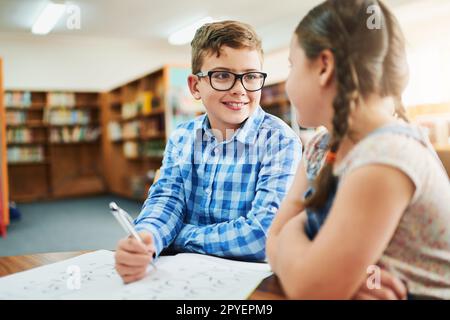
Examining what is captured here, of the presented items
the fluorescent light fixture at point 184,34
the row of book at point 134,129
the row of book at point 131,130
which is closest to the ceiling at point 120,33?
the fluorescent light fixture at point 184,34

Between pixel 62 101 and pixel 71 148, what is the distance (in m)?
0.89

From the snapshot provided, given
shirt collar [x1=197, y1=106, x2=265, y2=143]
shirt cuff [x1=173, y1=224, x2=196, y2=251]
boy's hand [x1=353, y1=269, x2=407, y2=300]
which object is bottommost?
shirt cuff [x1=173, y1=224, x2=196, y2=251]

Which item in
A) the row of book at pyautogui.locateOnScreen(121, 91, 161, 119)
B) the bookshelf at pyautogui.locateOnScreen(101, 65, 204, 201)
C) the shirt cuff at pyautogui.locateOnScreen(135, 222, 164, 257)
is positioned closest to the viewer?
the shirt cuff at pyautogui.locateOnScreen(135, 222, 164, 257)

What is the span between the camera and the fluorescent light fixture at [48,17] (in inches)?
216

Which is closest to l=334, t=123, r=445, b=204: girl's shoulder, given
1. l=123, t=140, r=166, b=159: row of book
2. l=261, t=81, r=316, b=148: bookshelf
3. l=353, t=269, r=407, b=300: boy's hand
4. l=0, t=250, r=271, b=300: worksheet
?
l=353, t=269, r=407, b=300: boy's hand

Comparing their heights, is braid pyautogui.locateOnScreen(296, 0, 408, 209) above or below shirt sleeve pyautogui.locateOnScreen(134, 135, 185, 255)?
above

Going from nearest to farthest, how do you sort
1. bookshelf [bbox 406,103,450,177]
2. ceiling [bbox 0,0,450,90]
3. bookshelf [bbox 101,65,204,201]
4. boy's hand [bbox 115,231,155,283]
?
boy's hand [bbox 115,231,155,283], bookshelf [bbox 406,103,450,177], bookshelf [bbox 101,65,204,201], ceiling [bbox 0,0,450,90]

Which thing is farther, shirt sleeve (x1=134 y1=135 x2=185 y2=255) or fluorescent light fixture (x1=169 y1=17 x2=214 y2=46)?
fluorescent light fixture (x1=169 y1=17 x2=214 y2=46)

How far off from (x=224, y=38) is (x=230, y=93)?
0.13 meters

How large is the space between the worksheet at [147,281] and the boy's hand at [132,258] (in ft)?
0.04

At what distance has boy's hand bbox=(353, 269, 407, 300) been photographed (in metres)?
0.53

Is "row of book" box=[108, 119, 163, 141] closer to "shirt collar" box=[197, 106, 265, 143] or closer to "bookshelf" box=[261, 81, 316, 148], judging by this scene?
"bookshelf" box=[261, 81, 316, 148]
